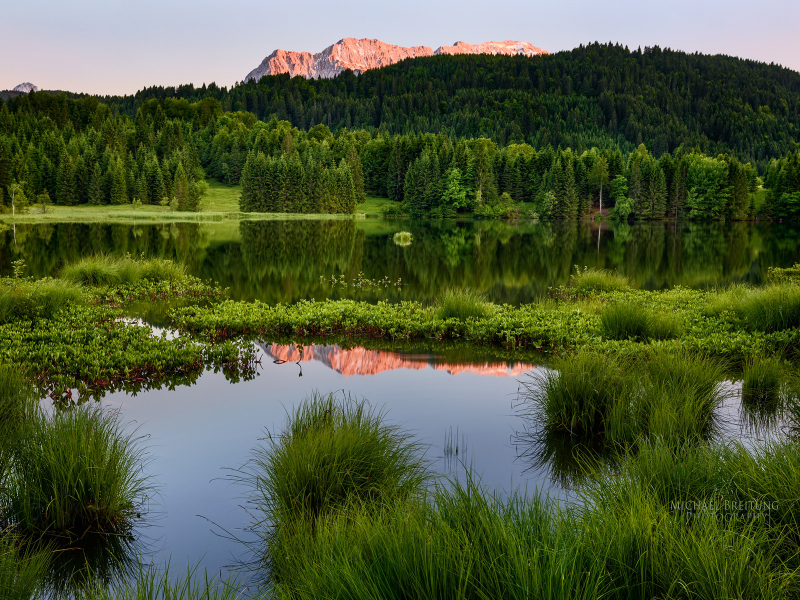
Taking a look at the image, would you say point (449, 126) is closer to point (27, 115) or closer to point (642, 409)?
point (27, 115)

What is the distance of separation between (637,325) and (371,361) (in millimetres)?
5260

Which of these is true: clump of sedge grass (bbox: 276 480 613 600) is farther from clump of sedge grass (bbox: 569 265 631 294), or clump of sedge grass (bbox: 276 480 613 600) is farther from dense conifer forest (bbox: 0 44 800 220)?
dense conifer forest (bbox: 0 44 800 220)

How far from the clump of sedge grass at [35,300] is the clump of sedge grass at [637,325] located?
1149 centimetres

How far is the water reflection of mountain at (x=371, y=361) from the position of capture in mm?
10992

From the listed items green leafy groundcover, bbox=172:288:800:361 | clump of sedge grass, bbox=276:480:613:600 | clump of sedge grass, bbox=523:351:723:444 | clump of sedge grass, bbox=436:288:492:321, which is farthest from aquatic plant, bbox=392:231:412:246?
clump of sedge grass, bbox=276:480:613:600

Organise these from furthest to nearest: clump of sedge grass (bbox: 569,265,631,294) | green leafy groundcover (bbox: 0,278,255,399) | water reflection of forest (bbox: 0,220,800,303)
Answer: water reflection of forest (bbox: 0,220,800,303), clump of sedge grass (bbox: 569,265,631,294), green leafy groundcover (bbox: 0,278,255,399)

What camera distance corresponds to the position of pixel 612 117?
185 m

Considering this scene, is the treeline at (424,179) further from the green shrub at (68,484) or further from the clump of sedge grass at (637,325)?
the green shrub at (68,484)

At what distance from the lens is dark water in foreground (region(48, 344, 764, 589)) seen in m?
5.65

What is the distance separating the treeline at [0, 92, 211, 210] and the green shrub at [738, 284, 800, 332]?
76508mm

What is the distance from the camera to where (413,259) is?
32.6 m

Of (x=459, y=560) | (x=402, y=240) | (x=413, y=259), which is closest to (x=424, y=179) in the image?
(x=402, y=240)

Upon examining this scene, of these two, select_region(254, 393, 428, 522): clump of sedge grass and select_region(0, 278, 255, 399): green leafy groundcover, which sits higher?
select_region(254, 393, 428, 522): clump of sedge grass

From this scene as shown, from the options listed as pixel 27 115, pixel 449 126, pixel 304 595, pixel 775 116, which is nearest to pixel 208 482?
pixel 304 595
